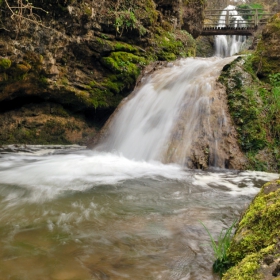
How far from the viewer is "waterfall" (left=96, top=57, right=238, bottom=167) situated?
5.66 m

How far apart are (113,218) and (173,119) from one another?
3784 mm

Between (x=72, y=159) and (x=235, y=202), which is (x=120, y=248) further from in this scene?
(x=72, y=159)

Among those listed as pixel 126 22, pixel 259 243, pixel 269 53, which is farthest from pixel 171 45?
pixel 259 243

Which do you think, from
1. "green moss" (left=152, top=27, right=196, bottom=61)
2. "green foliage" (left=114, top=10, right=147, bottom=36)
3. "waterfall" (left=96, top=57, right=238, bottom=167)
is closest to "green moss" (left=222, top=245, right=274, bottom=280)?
"waterfall" (left=96, top=57, right=238, bottom=167)

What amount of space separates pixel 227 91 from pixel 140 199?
3.70 metres

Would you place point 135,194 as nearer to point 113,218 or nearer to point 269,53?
point 113,218

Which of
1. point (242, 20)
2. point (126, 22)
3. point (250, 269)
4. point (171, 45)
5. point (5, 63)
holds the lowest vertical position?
point (250, 269)

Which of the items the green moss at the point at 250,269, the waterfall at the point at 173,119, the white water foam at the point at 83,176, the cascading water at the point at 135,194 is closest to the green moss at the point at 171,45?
the waterfall at the point at 173,119

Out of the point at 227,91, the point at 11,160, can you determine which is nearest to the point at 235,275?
the point at 227,91

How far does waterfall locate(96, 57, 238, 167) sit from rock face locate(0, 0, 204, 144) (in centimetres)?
93

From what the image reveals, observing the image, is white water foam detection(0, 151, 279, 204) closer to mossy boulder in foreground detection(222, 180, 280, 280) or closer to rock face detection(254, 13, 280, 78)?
mossy boulder in foreground detection(222, 180, 280, 280)

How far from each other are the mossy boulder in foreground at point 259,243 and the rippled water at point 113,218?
0.33 m

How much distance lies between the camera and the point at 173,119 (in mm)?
6387

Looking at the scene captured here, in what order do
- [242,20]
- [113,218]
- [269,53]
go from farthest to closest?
[242,20], [269,53], [113,218]
